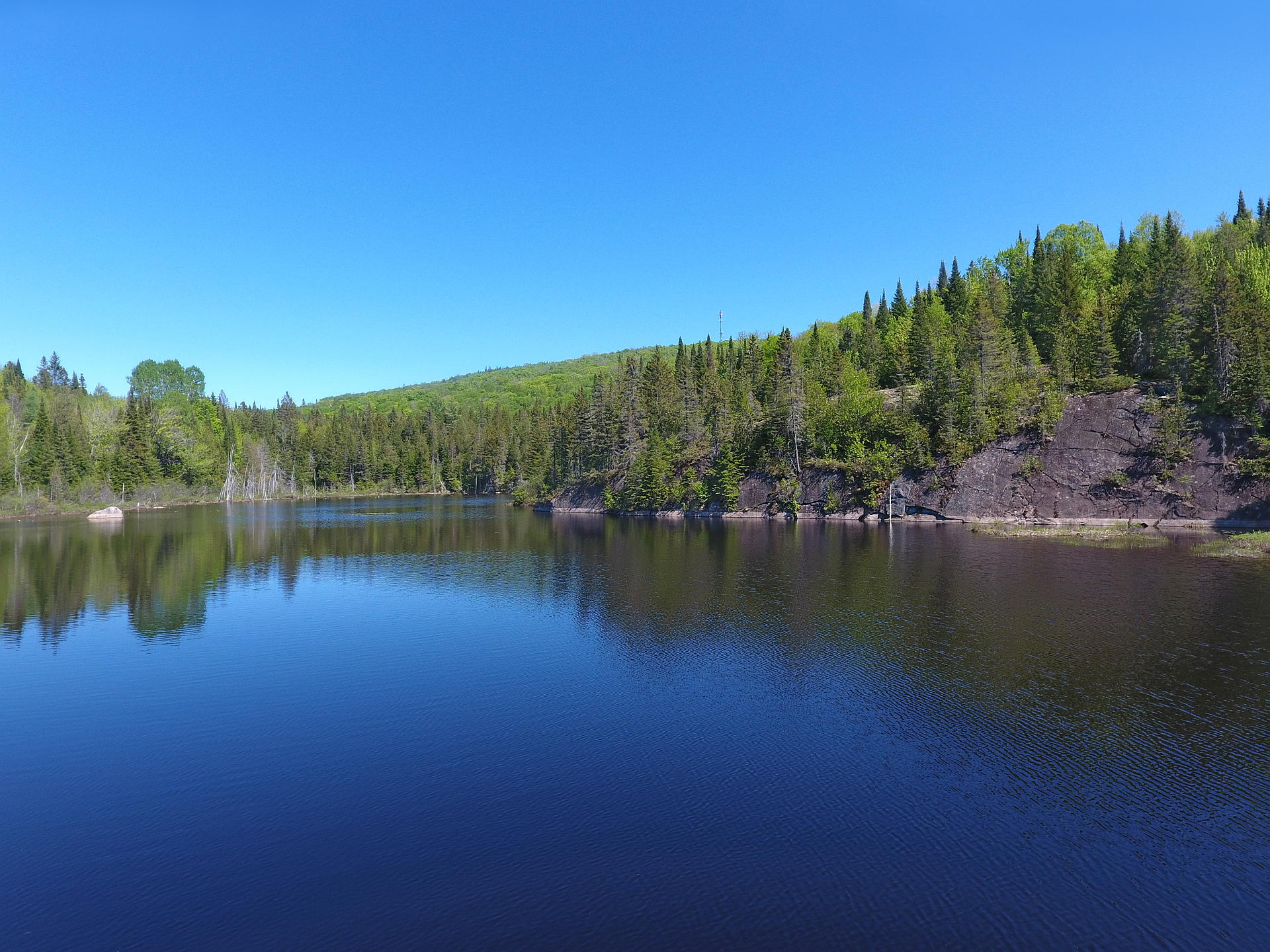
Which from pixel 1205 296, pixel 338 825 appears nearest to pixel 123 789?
pixel 338 825

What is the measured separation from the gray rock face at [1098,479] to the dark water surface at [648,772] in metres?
41.7

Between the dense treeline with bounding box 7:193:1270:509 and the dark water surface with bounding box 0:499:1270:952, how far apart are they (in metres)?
50.9

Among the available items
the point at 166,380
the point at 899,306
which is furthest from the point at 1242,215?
the point at 166,380

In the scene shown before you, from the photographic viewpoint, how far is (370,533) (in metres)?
83.3

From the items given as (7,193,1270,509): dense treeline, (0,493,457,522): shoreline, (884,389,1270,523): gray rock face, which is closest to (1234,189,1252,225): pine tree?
(7,193,1270,509): dense treeline

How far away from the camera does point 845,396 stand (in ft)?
336

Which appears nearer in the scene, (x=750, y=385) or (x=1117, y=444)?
(x=1117, y=444)

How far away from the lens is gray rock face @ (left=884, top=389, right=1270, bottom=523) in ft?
244

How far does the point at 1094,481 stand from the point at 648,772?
81.5 meters

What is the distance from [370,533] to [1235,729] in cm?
7997

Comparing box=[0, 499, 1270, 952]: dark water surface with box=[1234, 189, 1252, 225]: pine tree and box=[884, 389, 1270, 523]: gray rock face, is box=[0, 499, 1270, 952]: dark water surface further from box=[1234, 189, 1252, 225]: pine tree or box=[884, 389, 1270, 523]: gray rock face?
box=[1234, 189, 1252, 225]: pine tree

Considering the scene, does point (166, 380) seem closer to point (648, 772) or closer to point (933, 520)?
point (933, 520)

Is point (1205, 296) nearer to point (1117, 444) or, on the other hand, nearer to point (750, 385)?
point (1117, 444)

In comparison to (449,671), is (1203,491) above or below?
above
